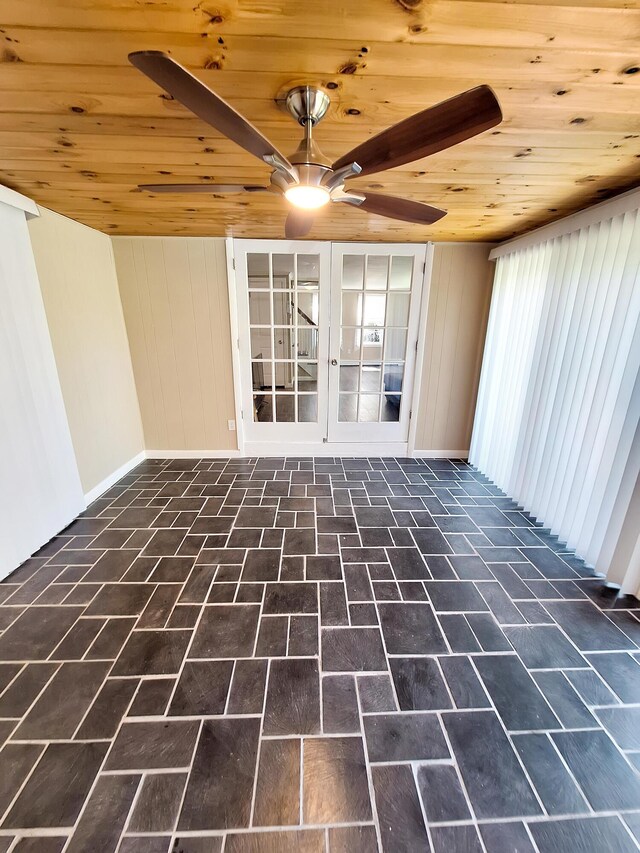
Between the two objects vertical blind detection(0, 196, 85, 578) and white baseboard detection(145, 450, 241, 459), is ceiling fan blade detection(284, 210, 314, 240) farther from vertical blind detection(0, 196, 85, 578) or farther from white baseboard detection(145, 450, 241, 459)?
white baseboard detection(145, 450, 241, 459)

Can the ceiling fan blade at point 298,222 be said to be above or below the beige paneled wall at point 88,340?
above

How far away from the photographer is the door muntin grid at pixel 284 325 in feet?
11.2

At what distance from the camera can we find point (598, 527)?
2129mm

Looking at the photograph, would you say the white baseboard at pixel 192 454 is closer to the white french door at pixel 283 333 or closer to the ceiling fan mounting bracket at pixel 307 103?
the white french door at pixel 283 333

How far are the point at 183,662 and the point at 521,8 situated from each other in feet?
8.54

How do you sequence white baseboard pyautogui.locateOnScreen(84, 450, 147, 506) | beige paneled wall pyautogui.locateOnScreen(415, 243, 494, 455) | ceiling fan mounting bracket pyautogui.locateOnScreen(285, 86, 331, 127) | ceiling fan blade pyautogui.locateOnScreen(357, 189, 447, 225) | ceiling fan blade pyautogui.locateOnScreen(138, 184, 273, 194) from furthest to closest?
1. beige paneled wall pyautogui.locateOnScreen(415, 243, 494, 455)
2. white baseboard pyautogui.locateOnScreen(84, 450, 147, 506)
3. ceiling fan blade pyautogui.locateOnScreen(357, 189, 447, 225)
4. ceiling fan blade pyautogui.locateOnScreen(138, 184, 273, 194)
5. ceiling fan mounting bracket pyautogui.locateOnScreen(285, 86, 331, 127)

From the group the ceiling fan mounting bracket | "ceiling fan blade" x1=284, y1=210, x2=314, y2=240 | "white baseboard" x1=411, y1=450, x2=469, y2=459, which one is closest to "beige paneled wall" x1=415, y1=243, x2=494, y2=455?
"white baseboard" x1=411, y1=450, x2=469, y2=459

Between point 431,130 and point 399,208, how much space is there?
0.66 meters

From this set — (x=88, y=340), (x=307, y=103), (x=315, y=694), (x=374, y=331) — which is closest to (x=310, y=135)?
(x=307, y=103)

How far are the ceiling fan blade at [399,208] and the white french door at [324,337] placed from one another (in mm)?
1720

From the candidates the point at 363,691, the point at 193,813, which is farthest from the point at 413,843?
the point at 193,813

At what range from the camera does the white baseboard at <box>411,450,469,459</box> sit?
3848mm

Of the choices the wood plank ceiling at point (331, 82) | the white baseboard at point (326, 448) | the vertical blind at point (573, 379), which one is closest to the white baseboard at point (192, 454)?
the white baseboard at point (326, 448)

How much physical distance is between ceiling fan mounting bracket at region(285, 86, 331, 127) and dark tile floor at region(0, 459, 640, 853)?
223 cm
